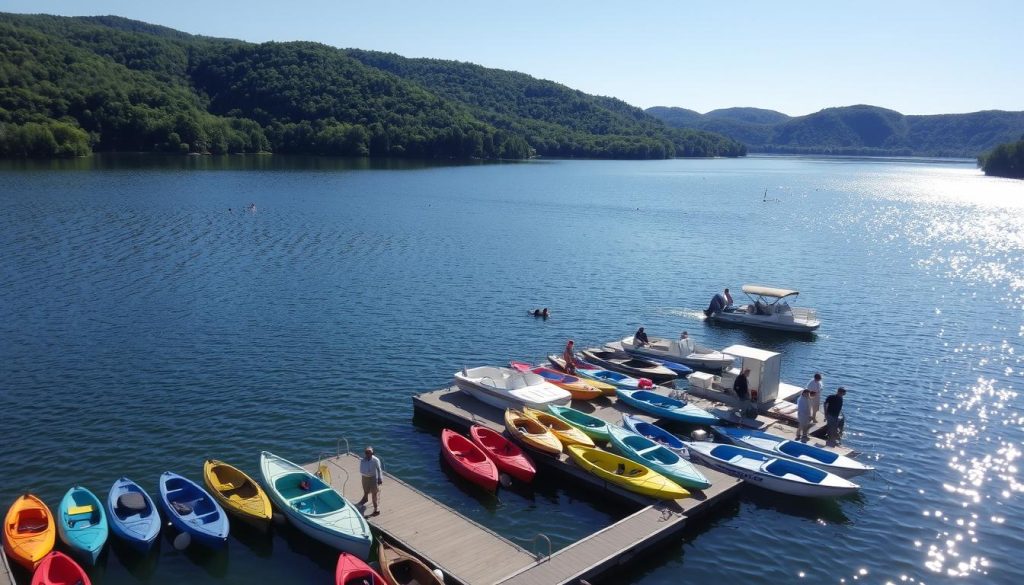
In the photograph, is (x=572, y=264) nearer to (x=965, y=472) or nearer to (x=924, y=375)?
(x=924, y=375)

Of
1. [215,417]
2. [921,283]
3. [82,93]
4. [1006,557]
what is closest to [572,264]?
[921,283]

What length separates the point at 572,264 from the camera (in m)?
66.6

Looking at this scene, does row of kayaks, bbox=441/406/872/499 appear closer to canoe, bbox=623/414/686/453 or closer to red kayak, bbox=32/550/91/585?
canoe, bbox=623/414/686/453

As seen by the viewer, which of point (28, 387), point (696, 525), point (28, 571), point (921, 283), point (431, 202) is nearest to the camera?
point (28, 571)

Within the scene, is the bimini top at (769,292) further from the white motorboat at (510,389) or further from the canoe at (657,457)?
the canoe at (657,457)

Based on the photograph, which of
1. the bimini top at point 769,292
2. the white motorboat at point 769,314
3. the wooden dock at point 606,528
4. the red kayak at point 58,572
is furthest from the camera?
the bimini top at point 769,292

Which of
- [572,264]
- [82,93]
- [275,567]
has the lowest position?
[275,567]

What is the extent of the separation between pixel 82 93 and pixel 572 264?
163 meters

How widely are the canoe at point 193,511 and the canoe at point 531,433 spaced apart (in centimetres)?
1107

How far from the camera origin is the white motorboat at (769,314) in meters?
46.8

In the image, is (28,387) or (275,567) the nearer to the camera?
(275,567)

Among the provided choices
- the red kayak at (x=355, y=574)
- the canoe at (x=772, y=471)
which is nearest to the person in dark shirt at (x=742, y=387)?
the canoe at (x=772, y=471)

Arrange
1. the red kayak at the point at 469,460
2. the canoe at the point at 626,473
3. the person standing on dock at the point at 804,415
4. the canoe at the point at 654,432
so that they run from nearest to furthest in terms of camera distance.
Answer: the canoe at the point at 626,473 → the red kayak at the point at 469,460 → the canoe at the point at 654,432 → the person standing on dock at the point at 804,415

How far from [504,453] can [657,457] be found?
5787 millimetres
